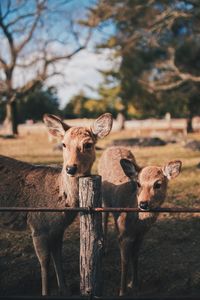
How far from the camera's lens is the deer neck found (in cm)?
488

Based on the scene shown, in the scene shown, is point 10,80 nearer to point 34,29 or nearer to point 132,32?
point 34,29

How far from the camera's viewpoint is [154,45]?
24.0 m

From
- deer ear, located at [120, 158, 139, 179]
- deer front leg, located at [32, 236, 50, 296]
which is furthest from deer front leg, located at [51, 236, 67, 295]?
deer ear, located at [120, 158, 139, 179]

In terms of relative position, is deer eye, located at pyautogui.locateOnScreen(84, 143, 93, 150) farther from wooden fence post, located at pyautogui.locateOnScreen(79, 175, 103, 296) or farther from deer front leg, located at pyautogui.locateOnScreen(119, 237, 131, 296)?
deer front leg, located at pyautogui.locateOnScreen(119, 237, 131, 296)

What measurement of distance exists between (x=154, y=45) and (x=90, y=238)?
2099 cm

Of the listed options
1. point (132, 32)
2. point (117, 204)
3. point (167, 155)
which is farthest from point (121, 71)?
point (117, 204)

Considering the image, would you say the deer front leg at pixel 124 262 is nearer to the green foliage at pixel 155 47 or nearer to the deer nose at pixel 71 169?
the deer nose at pixel 71 169

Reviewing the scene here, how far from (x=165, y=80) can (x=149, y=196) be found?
2633 centimetres

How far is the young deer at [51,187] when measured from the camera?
4828mm

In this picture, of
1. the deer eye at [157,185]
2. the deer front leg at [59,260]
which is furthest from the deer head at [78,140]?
the deer front leg at [59,260]

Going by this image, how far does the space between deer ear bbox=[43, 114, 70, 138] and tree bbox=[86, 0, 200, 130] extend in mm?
15466

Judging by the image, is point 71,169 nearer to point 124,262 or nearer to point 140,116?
point 124,262

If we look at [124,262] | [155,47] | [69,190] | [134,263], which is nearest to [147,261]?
[134,263]

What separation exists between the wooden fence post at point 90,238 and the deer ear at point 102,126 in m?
0.88
